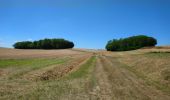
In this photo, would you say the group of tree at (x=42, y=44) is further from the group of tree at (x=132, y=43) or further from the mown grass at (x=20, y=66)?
the mown grass at (x=20, y=66)

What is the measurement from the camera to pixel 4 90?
12445mm

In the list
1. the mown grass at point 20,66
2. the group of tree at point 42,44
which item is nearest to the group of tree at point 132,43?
the group of tree at point 42,44

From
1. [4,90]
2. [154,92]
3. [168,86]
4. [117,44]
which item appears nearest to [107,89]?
[154,92]

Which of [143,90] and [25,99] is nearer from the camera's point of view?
[25,99]

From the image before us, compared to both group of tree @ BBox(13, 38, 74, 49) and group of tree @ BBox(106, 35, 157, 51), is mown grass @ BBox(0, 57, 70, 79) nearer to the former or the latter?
group of tree @ BBox(106, 35, 157, 51)

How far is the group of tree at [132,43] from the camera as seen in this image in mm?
115713

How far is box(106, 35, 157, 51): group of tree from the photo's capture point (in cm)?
11571

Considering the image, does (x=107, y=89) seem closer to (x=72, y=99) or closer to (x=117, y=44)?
(x=72, y=99)

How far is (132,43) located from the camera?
11900 cm

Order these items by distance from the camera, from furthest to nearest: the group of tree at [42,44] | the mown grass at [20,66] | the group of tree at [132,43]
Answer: the group of tree at [42,44] → the group of tree at [132,43] → the mown grass at [20,66]

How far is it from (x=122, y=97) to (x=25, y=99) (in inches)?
197

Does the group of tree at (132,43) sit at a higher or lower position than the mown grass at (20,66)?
higher

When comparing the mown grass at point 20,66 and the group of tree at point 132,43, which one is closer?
the mown grass at point 20,66

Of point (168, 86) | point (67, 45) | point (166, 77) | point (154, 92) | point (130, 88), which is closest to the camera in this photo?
point (154, 92)
